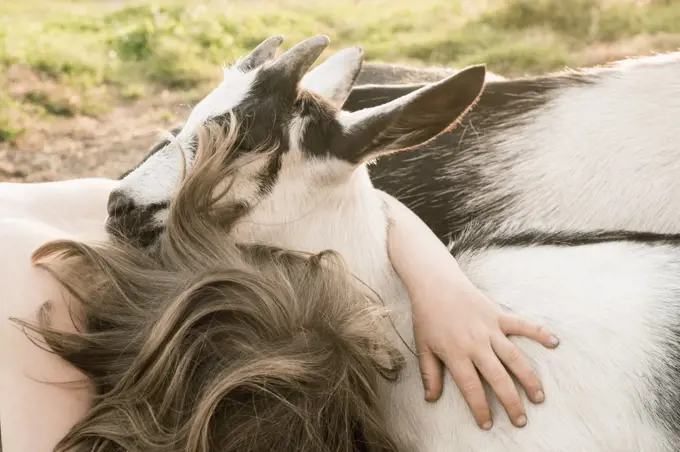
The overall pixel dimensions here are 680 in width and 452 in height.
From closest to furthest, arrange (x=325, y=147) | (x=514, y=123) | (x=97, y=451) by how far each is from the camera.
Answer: (x=97, y=451) → (x=325, y=147) → (x=514, y=123)

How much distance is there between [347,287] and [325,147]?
0.22 m

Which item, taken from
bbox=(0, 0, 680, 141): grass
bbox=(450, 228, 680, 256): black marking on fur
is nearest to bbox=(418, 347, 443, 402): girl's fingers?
bbox=(450, 228, 680, 256): black marking on fur

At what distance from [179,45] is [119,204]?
2062mm

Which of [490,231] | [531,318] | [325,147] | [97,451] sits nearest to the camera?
[97,451]

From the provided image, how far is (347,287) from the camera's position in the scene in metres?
1.01

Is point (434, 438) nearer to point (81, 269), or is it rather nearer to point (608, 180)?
point (81, 269)

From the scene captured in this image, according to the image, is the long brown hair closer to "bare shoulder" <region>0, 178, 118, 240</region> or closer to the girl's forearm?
the girl's forearm

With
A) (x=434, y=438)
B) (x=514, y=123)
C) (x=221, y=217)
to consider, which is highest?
(x=221, y=217)

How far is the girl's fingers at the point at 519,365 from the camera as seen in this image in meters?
0.93

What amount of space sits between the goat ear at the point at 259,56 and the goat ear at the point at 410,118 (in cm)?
21

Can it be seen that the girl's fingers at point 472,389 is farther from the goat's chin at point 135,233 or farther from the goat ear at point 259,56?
the goat ear at point 259,56

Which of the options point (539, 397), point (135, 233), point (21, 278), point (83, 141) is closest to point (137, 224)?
point (135, 233)

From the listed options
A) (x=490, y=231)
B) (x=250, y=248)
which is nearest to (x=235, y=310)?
(x=250, y=248)

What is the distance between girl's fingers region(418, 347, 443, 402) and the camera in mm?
954
